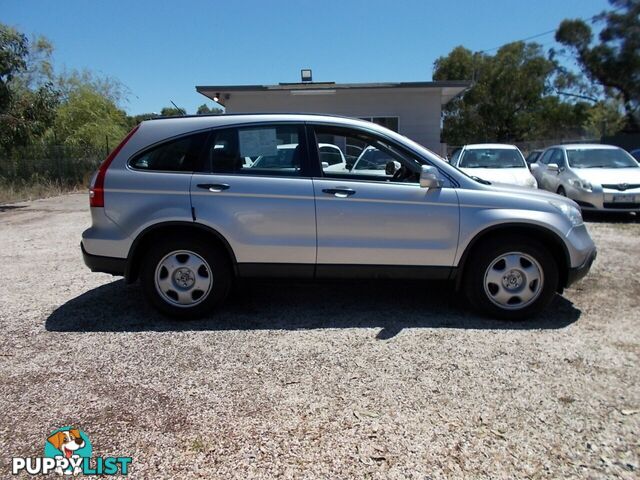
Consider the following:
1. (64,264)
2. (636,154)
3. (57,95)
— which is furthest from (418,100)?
(64,264)

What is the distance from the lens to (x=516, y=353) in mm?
3596

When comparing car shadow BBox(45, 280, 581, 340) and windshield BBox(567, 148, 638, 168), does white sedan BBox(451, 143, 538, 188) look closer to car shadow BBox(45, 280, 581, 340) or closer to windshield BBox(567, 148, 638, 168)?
windshield BBox(567, 148, 638, 168)

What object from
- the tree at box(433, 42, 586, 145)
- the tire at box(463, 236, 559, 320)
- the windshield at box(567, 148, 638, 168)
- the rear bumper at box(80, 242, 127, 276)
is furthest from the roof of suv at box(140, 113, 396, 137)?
the tree at box(433, 42, 586, 145)

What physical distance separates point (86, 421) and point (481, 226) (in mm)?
3287

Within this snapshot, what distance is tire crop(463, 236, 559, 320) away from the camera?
13.6 ft

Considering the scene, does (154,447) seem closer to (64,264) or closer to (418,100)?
(64,264)

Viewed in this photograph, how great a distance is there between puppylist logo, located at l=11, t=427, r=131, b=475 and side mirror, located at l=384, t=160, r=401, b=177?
9.89 ft

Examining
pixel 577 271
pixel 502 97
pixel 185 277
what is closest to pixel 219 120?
pixel 185 277

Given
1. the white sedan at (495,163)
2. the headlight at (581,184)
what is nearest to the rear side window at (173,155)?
the white sedan at (495,163)

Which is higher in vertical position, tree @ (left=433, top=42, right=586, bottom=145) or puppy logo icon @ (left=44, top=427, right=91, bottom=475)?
tree @ (left=433, top=42, right=586, bottom=145)

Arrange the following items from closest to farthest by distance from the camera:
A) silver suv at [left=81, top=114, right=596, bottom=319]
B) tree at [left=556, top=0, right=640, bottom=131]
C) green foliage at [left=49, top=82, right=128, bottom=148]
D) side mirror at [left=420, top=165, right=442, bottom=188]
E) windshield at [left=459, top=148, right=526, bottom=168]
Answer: side mirror at [left=420, top=165, right=442, bottom=188]
silver suv at [left=81, top=114, right=596, bottom=319]
windshield at [left=459, top=148, right=526, bottom=168]
green foliage at [left=49, top=82, right=128, bottom=148]
tree at [left=556, top=0, right=640, bottom=131]

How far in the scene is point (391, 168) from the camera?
4305 millimetres

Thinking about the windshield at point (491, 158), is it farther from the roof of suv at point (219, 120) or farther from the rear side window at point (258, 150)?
the rear side window at point (258, 150)

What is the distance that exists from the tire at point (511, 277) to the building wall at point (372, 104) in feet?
42.7
